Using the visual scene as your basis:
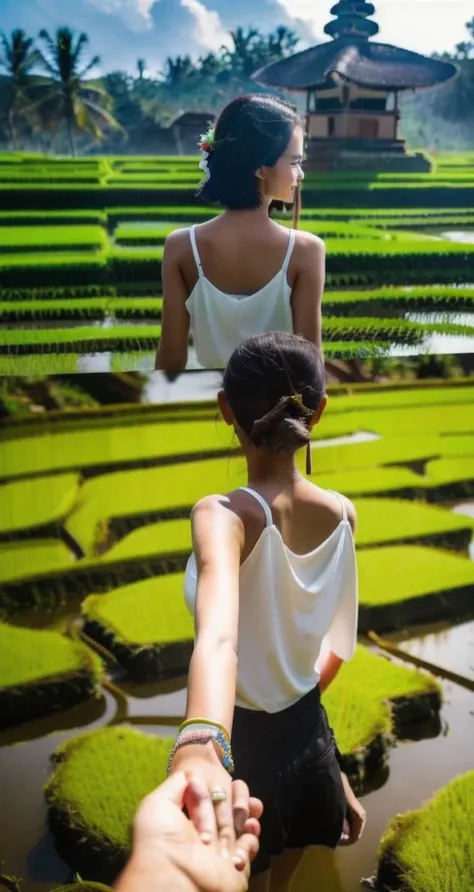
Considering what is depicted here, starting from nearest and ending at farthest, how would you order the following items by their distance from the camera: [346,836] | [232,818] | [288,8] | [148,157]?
[232,818] → [346,836] → [288,8] → [148,157]

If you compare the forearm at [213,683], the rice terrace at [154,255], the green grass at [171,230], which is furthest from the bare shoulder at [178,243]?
the green grass at [171,230]

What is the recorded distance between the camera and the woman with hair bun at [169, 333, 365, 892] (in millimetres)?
929

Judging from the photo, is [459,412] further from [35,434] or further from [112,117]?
[112,117]

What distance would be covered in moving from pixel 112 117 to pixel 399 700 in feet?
7.24

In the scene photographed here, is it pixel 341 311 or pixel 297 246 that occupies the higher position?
pixel 297 246

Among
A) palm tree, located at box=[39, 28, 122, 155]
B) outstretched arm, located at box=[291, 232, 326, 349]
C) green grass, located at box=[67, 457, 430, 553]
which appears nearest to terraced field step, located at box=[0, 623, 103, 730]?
green grass, located at box=[67, 457, 430, 553]

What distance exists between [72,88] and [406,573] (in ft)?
6.45

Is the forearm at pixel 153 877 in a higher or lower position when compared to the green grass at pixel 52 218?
lower

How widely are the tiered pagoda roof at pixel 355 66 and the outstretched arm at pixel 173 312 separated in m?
1.45

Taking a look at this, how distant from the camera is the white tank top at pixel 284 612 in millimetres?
966

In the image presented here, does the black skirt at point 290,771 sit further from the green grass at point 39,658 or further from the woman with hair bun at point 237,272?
the woman with hair bun at point 237,272

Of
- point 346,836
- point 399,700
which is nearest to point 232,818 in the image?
point 346,836

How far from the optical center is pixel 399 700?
136 cm

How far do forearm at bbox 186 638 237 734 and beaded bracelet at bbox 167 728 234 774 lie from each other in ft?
0.05
